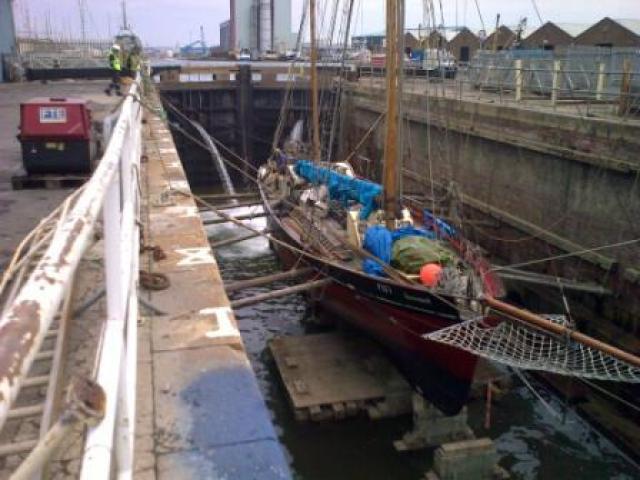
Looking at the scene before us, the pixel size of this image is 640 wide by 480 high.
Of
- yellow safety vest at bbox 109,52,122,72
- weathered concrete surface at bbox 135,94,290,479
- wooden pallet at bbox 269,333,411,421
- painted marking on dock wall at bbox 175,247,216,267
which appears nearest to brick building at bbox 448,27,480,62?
yellow safety vest at bbox 109,52,122,72

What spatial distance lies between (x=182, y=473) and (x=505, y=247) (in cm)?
1285

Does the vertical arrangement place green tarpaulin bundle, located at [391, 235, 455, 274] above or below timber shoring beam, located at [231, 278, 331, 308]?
above

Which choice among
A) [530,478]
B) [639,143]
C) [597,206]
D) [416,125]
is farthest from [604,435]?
[416,125]

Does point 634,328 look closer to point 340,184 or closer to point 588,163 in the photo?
point 588,163

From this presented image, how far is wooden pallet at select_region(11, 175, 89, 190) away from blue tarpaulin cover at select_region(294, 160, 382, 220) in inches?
211

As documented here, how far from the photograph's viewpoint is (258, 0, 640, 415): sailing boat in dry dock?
26.4 ft

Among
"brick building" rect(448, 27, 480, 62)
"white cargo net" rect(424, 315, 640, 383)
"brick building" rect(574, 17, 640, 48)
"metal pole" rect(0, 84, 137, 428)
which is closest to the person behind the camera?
"metal pole" rect(0, 84, 137, 428)

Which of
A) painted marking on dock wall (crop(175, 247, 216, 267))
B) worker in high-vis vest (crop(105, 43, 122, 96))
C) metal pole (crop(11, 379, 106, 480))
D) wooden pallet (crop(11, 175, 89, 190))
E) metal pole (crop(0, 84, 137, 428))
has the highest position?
worker in high-vis vest (crop(105, 43, 122, 96))

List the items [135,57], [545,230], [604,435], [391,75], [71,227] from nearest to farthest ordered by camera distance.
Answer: [71,227] → [604,435] → [391,75] → [545,230] → [135,57]

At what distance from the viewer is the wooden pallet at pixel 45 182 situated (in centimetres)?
955

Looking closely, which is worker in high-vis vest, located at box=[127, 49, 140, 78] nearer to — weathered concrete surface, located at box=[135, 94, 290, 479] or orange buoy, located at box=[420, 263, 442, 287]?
orange buoy, located at box=[420, 263, 442, 287]

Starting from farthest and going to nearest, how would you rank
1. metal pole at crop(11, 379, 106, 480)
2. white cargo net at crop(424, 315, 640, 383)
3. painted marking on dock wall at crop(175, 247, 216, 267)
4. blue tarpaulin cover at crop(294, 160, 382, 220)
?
blue tarpaulin cover at crop(294, 160, 382, 220)
white cargo net at crop(424, 315, 640, 383)
painted marking on dock wall at crop(175, 247, 216, 267)
metal pole at crop(11, 379, 106, 480)

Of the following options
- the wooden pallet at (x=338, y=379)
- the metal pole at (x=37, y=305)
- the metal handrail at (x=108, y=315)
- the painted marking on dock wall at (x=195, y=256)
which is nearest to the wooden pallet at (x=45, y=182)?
the painted marking on dock wall at (x=195, y=256)

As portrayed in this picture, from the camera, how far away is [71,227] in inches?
58.4
